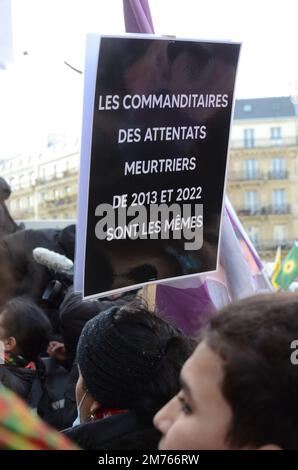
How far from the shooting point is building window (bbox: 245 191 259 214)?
137 feet

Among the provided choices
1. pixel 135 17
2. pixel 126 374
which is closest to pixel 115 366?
pixel 126 374

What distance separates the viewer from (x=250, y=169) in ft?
137

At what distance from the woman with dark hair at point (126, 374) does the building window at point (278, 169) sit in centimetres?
4046

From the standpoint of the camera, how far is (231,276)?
2.73 meters

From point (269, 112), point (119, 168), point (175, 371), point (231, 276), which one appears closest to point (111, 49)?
point (119, 168)

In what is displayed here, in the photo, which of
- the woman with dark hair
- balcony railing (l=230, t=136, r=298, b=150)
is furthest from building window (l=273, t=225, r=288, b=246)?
the woman with dark hair

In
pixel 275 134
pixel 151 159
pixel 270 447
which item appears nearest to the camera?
pixel 270 447

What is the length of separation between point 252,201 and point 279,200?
64.5 inches

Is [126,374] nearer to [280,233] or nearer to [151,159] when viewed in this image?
[151,159]

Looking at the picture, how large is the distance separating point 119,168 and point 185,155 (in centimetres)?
30

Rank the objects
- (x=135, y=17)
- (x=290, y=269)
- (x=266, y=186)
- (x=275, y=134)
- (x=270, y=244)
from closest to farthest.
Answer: (x=135, y=17) → (x=290, y=269) → (x=275, y=134) → (x=270, y=244) → (x=266, y=186)

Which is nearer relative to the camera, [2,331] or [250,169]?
[2,331]

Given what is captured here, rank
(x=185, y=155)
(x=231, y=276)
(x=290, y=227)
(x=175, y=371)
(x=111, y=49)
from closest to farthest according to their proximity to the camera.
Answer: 1. (x=175, y=371)
2. (x=111, y=49)
3. (x=185, y=155)
4. (x=231, y=276)
5. (x=290, y=227)
